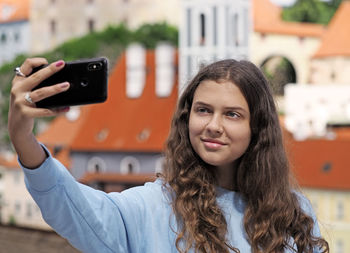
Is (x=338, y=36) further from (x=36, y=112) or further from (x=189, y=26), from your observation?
(x=36, y=112)

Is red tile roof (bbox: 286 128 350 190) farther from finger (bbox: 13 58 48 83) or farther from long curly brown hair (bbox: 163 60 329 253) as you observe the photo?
finger (bbox: 13 58 48 83)

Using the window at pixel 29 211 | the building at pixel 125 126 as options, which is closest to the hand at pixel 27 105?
the building at pixel 125 126

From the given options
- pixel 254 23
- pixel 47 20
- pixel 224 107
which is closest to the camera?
pixel 224 107

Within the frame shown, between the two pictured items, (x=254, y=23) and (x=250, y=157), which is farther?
(x=254, y=23)

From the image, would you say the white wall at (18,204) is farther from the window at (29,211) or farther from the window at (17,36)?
the window at (17,36)

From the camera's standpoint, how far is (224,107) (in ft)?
2.55

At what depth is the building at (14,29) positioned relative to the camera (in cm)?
2428

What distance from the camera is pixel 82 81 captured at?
0.67 meters

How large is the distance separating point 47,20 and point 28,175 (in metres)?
23.8

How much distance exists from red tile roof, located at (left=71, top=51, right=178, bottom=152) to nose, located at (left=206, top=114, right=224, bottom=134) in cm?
1565

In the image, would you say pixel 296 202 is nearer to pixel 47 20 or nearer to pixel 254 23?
pixel 254 23

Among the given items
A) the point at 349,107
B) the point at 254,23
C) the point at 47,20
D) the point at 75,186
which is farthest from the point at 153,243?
the point at 47,20

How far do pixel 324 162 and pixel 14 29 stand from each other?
12.6 m

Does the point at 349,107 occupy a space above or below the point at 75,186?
below
